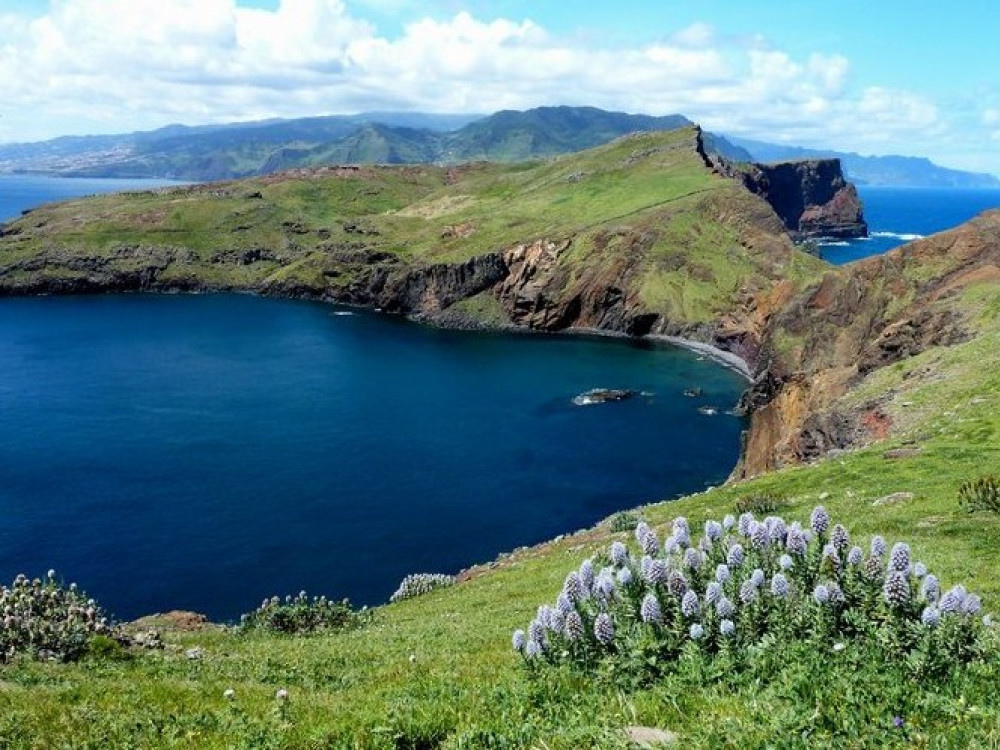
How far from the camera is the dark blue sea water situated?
6538 centimetres

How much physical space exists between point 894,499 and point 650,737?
23.5 meters

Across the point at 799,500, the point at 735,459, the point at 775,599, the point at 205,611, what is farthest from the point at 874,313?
the point at 775,599

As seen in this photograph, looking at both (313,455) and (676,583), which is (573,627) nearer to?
(676,583)

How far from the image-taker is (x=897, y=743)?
740 centimetres

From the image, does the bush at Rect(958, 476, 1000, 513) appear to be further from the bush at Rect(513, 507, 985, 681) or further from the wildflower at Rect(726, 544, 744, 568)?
the wildflower at Rect(726, 544, 744, 568)

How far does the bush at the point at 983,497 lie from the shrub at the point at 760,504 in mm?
6559

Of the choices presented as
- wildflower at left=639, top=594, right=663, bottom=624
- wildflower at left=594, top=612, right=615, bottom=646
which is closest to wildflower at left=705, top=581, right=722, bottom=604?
wildflower at left=639, top=594, right=663, bottom=624

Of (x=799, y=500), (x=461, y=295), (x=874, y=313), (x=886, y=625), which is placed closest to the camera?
(x=886, y=625)

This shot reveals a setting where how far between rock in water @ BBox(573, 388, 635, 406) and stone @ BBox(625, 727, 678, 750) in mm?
105405

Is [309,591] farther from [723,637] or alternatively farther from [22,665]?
[723,637]

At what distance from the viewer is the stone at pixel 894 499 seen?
1094 inches

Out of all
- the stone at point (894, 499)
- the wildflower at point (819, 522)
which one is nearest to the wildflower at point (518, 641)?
the wildflower at point (819, 522)

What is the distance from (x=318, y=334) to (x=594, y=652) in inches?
6281

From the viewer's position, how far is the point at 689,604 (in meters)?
10.2
